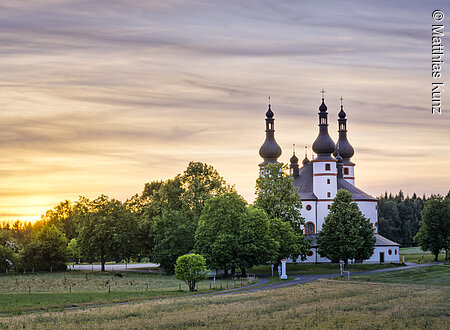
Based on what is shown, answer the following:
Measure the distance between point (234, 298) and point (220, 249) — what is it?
20.6m

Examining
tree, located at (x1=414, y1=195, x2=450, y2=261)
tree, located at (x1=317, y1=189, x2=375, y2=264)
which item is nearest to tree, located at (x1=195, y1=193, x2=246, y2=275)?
tree, located at (x1=317, y1=189, x2=375, y2=264)

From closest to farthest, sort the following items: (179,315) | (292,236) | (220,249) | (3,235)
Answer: (179,315) → (220,249) → (292,236) → (3,235)

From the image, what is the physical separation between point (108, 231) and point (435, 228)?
4922 centimetres

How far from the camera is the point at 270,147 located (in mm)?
96375

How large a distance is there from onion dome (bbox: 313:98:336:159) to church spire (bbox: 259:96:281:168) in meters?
8.05

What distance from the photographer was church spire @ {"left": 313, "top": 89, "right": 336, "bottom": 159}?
89.4 m

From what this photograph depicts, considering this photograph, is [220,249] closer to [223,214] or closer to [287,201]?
[223,214]

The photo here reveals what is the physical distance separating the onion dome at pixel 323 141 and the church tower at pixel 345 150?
1507cm

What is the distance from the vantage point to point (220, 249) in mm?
65125

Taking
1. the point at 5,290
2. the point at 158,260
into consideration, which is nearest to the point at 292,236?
the point at 158,260

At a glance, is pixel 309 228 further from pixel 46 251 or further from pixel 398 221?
pixel 398 221

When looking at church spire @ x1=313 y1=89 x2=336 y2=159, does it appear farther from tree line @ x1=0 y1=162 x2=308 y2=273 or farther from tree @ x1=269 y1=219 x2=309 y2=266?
tree @ x1=269 y1=219 x2=309 y2=266

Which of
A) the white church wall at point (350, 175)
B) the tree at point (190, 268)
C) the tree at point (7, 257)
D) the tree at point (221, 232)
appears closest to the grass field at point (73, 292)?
the tree at point (190, 268)

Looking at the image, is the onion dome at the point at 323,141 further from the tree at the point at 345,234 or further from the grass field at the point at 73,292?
the grass field at the point at 73,292
